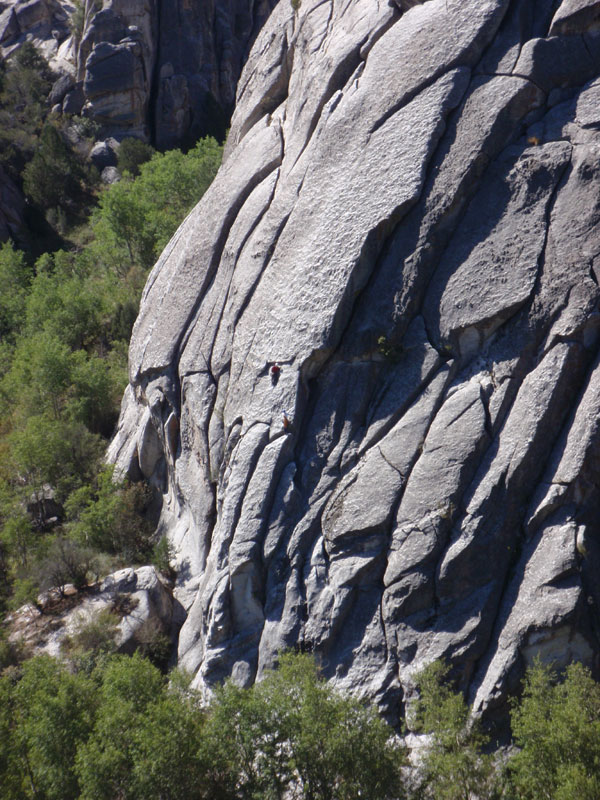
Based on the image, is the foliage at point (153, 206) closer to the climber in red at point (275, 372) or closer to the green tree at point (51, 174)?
the green tree at point (51, 174)

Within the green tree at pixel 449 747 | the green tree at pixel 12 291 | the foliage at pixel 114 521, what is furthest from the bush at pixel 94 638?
the green tree at pixel 12 291

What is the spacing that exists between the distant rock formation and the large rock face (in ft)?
122

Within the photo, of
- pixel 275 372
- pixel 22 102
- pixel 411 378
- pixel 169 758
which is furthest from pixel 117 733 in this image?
pixel 22 102

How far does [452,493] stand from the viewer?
48.7 feet

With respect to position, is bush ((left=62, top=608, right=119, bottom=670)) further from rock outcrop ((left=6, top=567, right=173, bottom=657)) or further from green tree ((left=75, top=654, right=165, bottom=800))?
green tree ((left=75, top=654, right=165, bottom=800))

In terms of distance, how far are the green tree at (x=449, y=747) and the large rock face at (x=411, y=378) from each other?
0.80 meters

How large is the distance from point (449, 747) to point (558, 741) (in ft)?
6.91

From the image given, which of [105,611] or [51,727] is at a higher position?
[105,611]

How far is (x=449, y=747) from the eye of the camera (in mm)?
12297

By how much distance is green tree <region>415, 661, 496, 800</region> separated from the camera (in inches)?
459

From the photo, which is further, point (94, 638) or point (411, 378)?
point (94, 638)

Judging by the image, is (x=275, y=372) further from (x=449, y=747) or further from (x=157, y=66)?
(x=157, y=66)

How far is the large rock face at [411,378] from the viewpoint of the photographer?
47.0ft

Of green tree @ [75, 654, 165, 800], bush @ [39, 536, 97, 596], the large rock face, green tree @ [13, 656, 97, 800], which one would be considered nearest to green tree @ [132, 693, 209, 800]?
green tree @ [75, 654, 165, 800]
